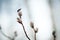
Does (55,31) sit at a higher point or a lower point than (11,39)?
higher

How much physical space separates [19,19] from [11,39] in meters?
0.85

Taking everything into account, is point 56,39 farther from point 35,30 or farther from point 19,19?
point 19,19

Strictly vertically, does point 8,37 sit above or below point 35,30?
below

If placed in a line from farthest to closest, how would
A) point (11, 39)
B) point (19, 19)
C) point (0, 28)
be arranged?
point (0, 28)
point (11, 39)
point (19, 19)

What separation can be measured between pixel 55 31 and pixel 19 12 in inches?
11.9

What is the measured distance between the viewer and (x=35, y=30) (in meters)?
1.10

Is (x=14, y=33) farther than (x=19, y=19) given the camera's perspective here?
A: Yes

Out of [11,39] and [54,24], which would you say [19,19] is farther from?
[11,39]

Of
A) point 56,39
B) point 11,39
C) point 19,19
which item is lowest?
point 11,39

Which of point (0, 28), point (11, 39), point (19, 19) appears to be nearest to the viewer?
point (19, 19)

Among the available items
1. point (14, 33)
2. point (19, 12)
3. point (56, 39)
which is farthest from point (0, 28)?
point (56, 39)

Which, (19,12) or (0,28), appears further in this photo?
(0,28)

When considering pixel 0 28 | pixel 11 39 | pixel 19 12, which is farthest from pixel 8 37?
pixel 19 12

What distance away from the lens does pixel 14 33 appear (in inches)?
76.8
